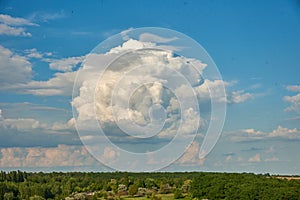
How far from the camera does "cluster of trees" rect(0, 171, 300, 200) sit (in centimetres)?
4131

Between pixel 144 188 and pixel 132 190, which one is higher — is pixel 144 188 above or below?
above

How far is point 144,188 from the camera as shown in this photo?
56219 millimetres

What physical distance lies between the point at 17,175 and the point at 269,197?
28.6m

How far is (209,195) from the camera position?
159ft

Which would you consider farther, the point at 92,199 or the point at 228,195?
the point at 92,199

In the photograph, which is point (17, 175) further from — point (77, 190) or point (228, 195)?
point (228, 195)

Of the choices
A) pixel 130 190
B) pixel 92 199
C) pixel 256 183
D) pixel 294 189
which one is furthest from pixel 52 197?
pixel 294 189

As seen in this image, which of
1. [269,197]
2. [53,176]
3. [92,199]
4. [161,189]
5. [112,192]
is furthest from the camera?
[53,176]

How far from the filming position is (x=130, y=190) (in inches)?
2170

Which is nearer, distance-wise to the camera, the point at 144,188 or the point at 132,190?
the point at 132,190

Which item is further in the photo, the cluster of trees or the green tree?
the green tree

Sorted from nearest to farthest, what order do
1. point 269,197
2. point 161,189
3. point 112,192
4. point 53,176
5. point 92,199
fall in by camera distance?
point 269,197 → point 92,199 → point 112,192 → point 161,189 → point 53,176

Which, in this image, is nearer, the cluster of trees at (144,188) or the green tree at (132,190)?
the cluster of trees at (144,188)

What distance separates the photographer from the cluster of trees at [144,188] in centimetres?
4131
